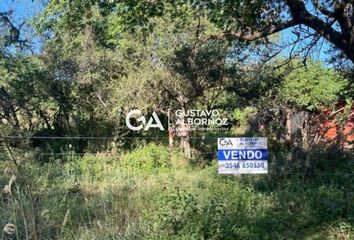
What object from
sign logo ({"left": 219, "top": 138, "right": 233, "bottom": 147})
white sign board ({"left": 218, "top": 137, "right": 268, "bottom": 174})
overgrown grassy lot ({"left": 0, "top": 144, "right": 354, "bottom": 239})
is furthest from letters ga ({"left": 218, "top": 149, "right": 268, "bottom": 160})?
overgrown grassy lot ({"left": 0, "top": 144, "right": 354, "bottom": 239})

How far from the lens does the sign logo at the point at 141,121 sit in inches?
409

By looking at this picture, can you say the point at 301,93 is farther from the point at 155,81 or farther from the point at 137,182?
the point at 137,182

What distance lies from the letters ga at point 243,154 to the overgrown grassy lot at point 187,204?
241mm

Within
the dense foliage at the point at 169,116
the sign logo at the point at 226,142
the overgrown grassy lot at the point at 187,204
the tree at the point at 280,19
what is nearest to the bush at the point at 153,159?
the dense foliage at the point at 169,116

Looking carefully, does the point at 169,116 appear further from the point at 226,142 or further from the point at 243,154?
the point at 243,154

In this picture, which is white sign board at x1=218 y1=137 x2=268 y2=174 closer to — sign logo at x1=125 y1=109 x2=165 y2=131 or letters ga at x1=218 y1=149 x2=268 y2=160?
letters ga at x1=218 y1=149 x2=268 y2=160

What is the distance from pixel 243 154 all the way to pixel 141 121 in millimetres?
4263

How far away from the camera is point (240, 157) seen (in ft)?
23.3

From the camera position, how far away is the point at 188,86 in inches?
383

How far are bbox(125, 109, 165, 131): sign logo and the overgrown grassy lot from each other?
2226 millimetres

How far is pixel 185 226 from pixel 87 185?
3.04 metres

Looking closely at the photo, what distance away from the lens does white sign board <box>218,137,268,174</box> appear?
713 cm

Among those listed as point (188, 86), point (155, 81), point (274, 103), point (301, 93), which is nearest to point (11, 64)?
point (155, 81)

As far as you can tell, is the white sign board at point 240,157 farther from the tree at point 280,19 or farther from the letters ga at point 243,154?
the tree at point 280,19
